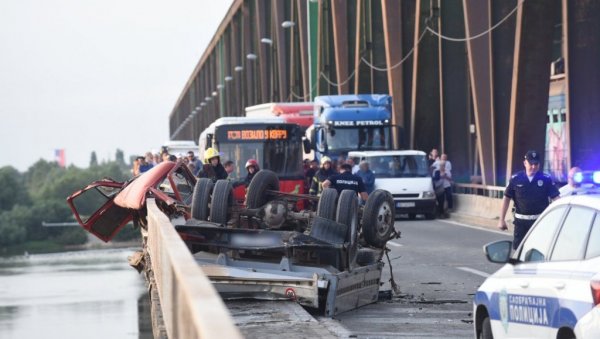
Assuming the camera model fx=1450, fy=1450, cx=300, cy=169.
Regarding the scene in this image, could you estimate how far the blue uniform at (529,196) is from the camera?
48.8 feet

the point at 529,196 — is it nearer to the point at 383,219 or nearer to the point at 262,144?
the point at 383,219

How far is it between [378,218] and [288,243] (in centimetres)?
167

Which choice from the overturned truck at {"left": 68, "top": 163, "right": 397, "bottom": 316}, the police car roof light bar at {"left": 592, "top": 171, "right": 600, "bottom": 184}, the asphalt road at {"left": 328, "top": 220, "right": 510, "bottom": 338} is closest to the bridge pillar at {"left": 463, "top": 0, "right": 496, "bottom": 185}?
the asphalt road at {"left": 328, "top": 220, "right": 510, "bottom": 338}

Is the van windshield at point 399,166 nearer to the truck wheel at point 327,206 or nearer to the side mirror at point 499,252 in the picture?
the truck wheel at point 327,206

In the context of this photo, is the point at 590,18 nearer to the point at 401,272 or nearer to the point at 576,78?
the point at 576,78

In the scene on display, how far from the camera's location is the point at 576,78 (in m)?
29.6

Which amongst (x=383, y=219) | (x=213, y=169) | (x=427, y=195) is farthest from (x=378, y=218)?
(x=427, y=195)

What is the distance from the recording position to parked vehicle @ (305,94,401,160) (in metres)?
41.8

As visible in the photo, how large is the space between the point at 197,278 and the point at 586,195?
2.62m

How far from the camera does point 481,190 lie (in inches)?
1591

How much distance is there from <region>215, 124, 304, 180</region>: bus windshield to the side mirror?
22.2 metres

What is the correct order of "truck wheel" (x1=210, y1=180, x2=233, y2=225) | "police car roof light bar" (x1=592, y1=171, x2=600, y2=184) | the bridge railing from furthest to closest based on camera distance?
1. the bridge railing
2. "truck wheel" (x1=210, y1=180, x2=233, y2=225)
3. "police car roof light bar" (x1=592, y1=171, x2=600, y2=184)

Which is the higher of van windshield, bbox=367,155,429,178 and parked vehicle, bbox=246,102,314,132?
parked vehicle, bbox=246,102,314,132

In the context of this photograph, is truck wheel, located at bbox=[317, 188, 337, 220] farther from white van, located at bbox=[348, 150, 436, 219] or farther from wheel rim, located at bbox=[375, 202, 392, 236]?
white van, located at bbox=[348, 150, 436, 219]
